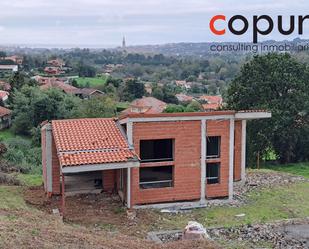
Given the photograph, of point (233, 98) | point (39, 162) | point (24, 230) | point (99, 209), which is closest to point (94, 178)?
point (99, 209)

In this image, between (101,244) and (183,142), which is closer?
(101,244)

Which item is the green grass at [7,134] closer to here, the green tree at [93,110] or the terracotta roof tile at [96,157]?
the green tree at [93,110]

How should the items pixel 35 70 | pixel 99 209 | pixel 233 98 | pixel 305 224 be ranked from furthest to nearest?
pixel 35 70 < pixel 233 98 < pixel 99 209 < pixel 305 224

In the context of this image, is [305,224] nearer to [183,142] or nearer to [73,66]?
[183,142]

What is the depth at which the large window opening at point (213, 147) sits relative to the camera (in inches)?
585

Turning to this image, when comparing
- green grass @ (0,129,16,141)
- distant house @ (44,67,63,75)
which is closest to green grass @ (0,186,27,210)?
green grass @ (0,129,16,141)

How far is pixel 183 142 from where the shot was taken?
14297mm

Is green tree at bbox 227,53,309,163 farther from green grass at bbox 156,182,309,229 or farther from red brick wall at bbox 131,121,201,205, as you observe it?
red brick wall at bbox 131,121,201,205

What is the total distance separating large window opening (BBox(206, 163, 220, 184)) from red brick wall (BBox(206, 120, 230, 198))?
0.41ft

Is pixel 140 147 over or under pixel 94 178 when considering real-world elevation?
over

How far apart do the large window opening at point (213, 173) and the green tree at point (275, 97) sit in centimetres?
1325

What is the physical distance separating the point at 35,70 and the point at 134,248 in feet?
342

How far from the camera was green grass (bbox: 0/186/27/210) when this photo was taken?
1234 centimetres

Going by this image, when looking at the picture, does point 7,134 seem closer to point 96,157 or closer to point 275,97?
point 275,97
